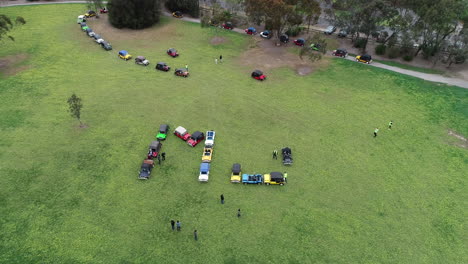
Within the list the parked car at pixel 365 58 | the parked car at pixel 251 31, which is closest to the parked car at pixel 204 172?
the parked car at pixel 365 58

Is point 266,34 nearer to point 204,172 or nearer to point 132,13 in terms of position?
point 132,13

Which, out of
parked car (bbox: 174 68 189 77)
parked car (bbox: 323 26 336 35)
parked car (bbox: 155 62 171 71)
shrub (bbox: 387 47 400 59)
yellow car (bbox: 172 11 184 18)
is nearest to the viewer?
parked car (bbox: 174 68 189 77)

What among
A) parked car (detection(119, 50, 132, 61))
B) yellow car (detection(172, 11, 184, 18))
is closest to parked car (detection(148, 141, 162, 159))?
parked car (detection(119, 50, 132, 61))

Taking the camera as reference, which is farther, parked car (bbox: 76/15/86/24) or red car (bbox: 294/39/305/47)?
parked car (bbox: 76/15/86/24)

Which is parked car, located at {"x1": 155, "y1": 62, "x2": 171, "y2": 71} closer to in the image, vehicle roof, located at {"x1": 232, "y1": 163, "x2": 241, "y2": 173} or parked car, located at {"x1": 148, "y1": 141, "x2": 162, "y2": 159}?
parked car, located at {"x1": 148, "y1": 141, "x2": 162, "y2": 159}

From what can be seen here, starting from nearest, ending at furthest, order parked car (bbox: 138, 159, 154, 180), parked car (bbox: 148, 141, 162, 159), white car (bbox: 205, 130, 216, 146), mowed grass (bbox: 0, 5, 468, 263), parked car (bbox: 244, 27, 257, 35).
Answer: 1. mowed grass (bbox: 0, 5, 468, 263)
2. parked car (bbox: 138, 159, 154, 180)
3. parked car (bbox: 148, 141, 162, 159)
4. white car (bbox: 205, 130, 216, 146)
5. parked car (bbox: 244, 27, 257, 35)
